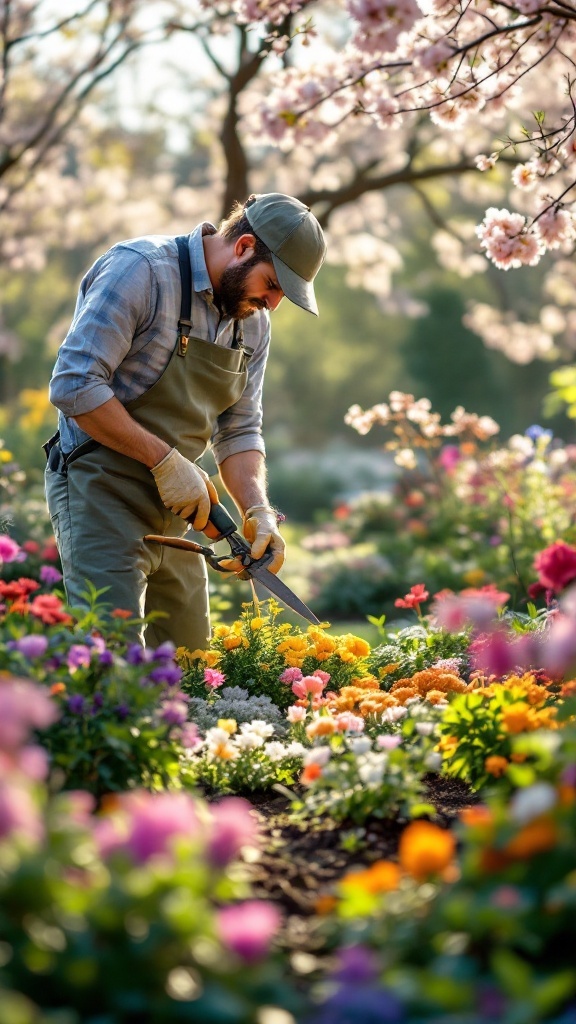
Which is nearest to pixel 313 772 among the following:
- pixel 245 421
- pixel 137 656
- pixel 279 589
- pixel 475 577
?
pixel 137 656

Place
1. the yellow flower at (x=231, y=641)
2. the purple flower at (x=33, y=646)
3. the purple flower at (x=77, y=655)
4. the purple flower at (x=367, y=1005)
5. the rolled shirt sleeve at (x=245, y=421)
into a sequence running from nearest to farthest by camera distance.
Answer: the purple flower at (x=367, y=1005) < the purple flower at (x=33, y=646) < the purple flower at (x=77, y=655) < the yellow flower at (x=231, y=641) < the rolled shirt sleeve at (x=245, y=421)

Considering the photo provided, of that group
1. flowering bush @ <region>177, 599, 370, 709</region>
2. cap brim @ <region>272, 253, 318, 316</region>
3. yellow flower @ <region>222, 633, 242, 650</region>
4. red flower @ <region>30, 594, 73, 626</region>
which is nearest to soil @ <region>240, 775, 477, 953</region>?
red flower @ <region>30, 594, 73, 626</region>

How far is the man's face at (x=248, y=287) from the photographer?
10.5ft

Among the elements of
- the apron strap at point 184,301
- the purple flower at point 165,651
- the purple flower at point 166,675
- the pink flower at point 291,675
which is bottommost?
the purple flower at point 166,675

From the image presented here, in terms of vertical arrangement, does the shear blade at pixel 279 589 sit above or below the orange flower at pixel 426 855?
above

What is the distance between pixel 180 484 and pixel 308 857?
1.37 m

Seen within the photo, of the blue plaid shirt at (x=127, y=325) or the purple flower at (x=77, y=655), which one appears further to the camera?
the blue plaid shirt at (x=127, y=325)

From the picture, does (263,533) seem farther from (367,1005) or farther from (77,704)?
(367,1005)

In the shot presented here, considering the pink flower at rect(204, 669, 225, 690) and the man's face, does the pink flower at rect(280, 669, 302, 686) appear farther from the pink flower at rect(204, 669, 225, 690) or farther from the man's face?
the man's face

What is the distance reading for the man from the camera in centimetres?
309

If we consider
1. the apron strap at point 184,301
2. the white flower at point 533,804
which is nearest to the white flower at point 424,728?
the white flower at point 533,804

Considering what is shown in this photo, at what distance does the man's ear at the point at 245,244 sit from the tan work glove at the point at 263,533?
0.94 meters

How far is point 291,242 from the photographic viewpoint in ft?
10.2

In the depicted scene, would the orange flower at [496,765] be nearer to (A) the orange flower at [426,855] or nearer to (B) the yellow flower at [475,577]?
(A) the orange flower at [426,855]
